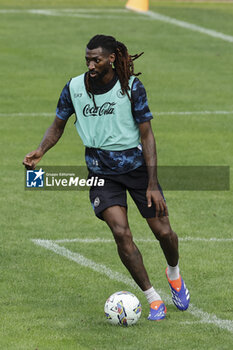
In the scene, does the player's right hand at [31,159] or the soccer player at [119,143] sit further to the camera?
the player's right hand at [31,159]

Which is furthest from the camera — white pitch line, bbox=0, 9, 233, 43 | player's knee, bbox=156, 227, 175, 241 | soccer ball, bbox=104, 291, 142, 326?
white pitch line, bbox=0, 9, 233, 43

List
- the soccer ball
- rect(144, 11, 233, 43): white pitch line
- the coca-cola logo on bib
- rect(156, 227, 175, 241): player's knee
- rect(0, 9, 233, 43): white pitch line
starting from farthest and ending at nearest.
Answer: rect(0, 9, 233, 43): white pitch line → rect(144, 11, 233, 43): white pitch line → rect(156, 227, 175, 241): player's knee → the coca-cola logo on bib → the soccer ball

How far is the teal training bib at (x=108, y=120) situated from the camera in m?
9.11

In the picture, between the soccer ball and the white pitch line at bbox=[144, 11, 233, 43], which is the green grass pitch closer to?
the soccer ball

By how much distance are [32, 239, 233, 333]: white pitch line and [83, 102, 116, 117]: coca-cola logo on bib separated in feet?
6.41

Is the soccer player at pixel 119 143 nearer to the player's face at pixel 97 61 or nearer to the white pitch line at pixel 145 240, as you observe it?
the player's face at pixel 97 61

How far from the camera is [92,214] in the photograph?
13.9 metres

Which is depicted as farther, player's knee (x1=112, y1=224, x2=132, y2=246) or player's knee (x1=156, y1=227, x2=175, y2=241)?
player's knee (x1=156, y1=227, x2=175, y2=241)

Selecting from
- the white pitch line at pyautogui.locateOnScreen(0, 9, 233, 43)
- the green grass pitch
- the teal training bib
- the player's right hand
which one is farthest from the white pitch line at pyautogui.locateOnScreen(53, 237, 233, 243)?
the white pitch line at pyautogui.locateOnScreen(0, 9, 233, 43)

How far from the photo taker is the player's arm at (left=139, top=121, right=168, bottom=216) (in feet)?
29.8

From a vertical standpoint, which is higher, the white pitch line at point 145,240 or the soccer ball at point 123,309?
the soccer ball at point 123,309

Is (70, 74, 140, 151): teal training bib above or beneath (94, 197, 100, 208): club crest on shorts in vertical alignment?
above

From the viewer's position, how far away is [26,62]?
26328mm

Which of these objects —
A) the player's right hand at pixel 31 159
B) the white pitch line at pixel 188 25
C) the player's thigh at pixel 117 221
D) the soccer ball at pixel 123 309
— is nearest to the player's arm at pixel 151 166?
the player's thigh at pixel 117 221
